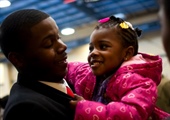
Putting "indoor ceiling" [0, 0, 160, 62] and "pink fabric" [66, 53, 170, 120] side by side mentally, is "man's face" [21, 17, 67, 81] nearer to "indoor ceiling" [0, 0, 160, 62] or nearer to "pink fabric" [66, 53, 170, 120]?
"pink fabric" [66, 53, 170, 120]

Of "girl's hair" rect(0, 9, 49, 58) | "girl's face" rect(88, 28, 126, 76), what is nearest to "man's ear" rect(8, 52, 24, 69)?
"girl's hair" rect(0, 9, 49, 58)

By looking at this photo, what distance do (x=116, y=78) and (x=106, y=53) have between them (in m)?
0.12

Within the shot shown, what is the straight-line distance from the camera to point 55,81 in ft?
3.42

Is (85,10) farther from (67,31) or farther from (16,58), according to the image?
(16,58)

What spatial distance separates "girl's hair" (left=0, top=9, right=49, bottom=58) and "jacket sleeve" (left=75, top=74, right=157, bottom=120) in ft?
0.94

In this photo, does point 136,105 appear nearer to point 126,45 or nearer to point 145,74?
point 145,74

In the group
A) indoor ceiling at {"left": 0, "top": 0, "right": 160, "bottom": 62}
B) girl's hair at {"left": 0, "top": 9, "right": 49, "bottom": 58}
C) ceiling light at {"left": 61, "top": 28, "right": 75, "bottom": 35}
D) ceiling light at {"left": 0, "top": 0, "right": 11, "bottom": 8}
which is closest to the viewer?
girl's hair at {"left": 0, "top": 9, "right": 49, "bottom": 58}

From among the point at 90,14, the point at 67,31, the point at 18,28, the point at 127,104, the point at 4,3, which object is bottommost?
the point at 67,31

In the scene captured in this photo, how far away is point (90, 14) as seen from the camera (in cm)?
599

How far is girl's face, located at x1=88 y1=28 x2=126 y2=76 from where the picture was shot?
1.20m

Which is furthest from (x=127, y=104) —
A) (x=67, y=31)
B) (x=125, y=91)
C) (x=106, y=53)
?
(x=67, y=31)

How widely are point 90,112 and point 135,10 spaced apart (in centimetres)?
522

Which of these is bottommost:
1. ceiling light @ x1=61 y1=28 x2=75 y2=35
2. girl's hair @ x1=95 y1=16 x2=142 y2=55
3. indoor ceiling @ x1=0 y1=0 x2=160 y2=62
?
ceiling light @ x1=61 y1=28 x2=75 y2=35

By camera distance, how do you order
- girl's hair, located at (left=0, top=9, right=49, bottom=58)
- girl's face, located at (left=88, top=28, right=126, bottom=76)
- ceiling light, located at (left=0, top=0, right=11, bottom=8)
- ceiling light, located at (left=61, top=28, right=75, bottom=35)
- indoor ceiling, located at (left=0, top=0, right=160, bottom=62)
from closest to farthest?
girl's hair, located at (left=0, top=9, right=49, bottom=58) < girl's face, located at (left=88, top=28, right=126, bottom=76) < ceiling light, located at (left=0, top=0, right=11, bottom=8) < indoor ceiling, located at (left=0, top=0, right=160, bottom=62) < ceiling light, located at (left=61, top=28, right=75, bottom=35)
